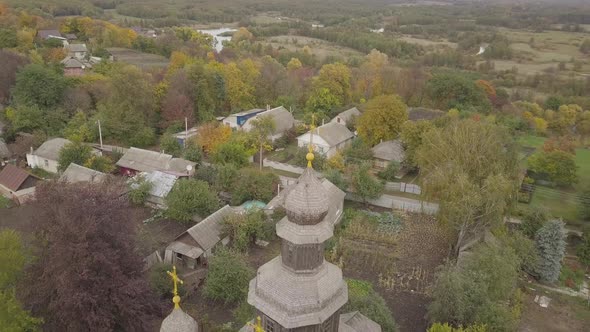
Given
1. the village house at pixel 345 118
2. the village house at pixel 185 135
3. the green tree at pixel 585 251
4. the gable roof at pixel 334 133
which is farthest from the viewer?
the village house at pixel 345 118

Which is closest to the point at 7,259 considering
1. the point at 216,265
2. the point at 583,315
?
the point at 216,265

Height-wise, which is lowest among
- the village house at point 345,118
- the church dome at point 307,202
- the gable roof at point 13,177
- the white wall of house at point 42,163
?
the white wall of house at point 42,163

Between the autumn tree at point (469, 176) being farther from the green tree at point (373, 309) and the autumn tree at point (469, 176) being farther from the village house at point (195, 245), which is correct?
the village house at point (195, 245)

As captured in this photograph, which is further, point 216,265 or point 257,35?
point 257,35

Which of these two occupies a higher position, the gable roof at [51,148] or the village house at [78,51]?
the village house at [78,51]

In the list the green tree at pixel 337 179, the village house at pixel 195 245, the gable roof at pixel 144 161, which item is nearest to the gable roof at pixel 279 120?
the gable roof at pixel 144 161

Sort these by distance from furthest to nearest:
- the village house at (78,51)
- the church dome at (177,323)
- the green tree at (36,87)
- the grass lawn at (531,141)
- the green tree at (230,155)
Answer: the village house at (78,51) → the grass lawn at (531,141) → the green tree at (36,87) → the green tree at (230,155) → the church dome at (177,323)

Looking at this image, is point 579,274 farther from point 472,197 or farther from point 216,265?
point 216,265
